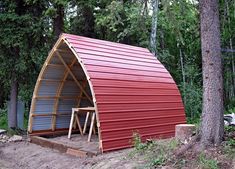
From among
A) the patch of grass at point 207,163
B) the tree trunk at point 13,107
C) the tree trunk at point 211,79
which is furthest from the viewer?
the tree trunk at point 13,107

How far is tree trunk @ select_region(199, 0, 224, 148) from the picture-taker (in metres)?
4.52

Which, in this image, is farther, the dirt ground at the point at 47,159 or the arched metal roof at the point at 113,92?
the arched metal roof at the point at 113,92

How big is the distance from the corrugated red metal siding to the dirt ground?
56 cm

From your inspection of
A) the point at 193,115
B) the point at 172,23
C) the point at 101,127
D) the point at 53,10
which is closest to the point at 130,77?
the point at 101,127

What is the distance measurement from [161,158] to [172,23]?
7.60 ft

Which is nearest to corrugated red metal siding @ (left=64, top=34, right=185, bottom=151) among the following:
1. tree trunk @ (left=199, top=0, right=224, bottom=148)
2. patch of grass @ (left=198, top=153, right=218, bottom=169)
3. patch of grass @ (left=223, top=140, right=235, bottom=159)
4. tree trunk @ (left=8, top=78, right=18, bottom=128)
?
tree trunk @ (left=199, top=0, right=224, bottom=148)

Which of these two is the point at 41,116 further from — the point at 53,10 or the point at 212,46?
the point at 212,46

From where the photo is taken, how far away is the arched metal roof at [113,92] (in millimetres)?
6566

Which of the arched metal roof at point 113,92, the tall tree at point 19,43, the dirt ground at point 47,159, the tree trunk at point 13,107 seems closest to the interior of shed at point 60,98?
the arched metal roof at point 113,92

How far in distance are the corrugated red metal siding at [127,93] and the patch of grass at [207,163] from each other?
2.52 m

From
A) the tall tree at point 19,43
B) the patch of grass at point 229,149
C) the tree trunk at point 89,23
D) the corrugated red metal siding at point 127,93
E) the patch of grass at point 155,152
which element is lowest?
the patch of grass at point 155,152

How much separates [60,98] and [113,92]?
2.97m

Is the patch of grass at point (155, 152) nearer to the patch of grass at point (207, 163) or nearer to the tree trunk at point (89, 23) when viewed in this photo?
the patch of grass at point (207, 163)

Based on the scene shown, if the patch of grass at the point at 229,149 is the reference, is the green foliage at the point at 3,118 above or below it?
below
